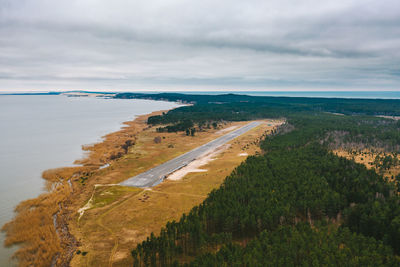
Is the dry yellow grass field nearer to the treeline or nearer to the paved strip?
the paved strip

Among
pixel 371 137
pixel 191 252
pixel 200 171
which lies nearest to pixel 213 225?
pixel 191 252

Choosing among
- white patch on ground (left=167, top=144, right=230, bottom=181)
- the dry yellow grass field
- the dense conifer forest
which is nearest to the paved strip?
white patch on ground (left=167, top=144, right=230, bottom=181)

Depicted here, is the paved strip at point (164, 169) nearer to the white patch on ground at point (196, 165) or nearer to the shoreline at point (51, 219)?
the white patch on ground at point (196, 165)

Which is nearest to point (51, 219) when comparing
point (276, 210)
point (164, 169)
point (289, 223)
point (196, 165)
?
point (164, 169)

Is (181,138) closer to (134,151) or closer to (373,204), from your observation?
(134,151)

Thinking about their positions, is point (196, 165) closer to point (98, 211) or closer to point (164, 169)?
point (164, 169)

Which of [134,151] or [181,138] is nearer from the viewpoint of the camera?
[134,151]

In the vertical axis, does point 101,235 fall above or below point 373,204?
below

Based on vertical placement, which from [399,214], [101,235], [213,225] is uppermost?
[399,214]
